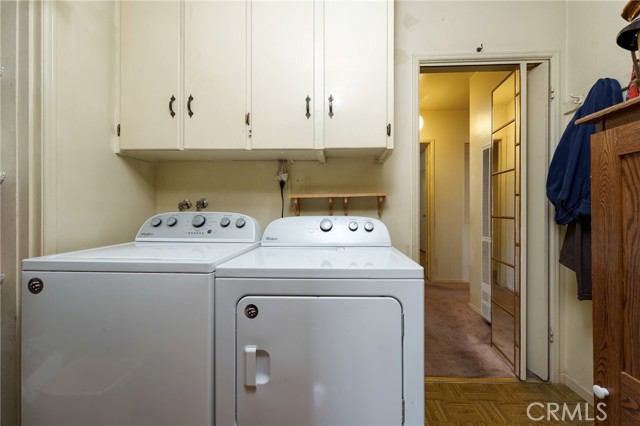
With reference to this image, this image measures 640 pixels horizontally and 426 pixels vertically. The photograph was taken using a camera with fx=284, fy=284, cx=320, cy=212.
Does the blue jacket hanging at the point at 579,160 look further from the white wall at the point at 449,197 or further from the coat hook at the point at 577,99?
the white wall at the point at 449,197

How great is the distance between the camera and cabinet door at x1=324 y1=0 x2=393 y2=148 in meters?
1.47

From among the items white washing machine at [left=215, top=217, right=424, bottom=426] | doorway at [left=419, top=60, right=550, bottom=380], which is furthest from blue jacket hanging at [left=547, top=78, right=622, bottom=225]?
white washing machine at [left=215, top=217, right=424, bottom=426]

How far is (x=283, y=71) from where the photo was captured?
4.88 ft

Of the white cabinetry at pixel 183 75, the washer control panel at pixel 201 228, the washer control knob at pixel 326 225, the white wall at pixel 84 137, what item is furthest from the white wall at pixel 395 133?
the washer control knob at pixel 326 225

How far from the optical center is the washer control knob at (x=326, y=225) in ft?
5.01

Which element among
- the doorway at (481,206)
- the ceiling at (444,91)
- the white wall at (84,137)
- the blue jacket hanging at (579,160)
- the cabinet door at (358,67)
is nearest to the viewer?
the white wall at (84,137)

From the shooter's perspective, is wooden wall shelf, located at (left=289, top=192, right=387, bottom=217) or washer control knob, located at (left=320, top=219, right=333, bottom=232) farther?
wooden wall shelf, located at (left=289, top=192, right=387, bottom=217)

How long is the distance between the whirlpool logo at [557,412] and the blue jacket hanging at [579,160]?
1.05 meters

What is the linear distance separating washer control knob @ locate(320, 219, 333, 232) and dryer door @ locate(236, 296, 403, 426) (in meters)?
0.67

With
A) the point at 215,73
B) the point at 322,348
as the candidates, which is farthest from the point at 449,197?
the point at 322,348

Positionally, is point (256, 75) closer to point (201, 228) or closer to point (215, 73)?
point (215, 73)

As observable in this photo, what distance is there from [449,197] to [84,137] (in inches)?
173

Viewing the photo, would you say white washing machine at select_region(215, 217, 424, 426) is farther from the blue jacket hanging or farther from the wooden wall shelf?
the blue jacket hanging

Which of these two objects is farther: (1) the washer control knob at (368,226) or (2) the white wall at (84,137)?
(1) the washer control knob at (368,226)
